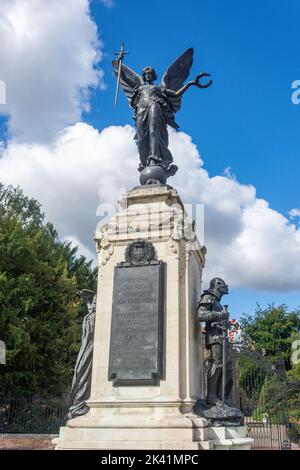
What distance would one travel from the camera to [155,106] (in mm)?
10500

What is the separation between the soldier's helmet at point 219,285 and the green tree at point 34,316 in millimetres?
12809

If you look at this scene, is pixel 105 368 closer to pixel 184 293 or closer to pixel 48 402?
pixel 184 293

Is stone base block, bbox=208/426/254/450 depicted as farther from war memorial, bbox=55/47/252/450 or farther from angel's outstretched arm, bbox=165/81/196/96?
angel's outstretched arm, bbox=165/81/196/96

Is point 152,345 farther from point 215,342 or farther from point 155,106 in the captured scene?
point 155,106

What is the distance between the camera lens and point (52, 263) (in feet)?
87.9

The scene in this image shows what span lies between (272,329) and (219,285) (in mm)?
33074

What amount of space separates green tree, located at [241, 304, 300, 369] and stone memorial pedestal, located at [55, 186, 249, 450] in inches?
1235

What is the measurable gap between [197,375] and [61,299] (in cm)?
1710

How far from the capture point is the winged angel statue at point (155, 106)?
10461 millimetres

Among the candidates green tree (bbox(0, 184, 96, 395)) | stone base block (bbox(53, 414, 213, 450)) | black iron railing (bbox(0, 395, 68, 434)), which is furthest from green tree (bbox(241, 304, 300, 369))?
stone base block (bbox(53, 414, 213, 450))

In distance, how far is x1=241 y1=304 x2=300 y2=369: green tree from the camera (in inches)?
1517

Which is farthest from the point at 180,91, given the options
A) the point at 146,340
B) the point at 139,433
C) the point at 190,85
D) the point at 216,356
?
the point at 139,433
